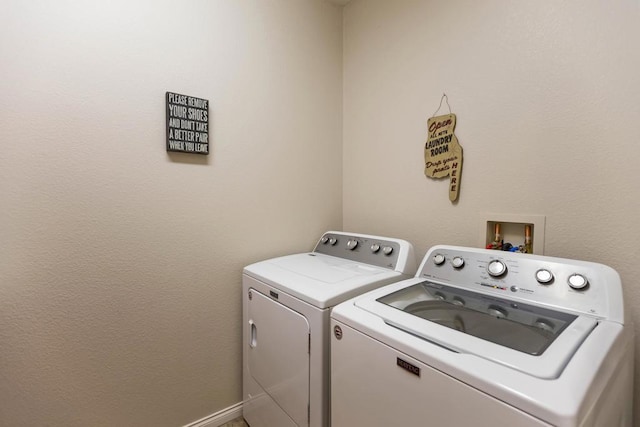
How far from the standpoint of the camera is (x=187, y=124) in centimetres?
147

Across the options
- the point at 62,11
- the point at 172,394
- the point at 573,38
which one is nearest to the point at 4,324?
the point at 172,394

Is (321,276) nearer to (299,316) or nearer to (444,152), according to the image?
(299,316)

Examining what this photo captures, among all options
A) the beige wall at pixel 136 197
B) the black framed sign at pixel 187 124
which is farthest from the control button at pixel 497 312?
the black framed sign at pixel 187 124

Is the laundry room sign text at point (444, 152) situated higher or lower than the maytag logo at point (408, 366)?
higher

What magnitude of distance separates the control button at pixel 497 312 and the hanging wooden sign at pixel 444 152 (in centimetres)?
64

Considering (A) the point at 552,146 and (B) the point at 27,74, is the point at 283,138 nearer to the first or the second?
(B) the point at 27,74

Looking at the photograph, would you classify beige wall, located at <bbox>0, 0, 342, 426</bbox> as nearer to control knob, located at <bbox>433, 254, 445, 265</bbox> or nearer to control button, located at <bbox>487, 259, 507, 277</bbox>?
control knob, located at <bbox>433, 254, 445, 265</bbox>

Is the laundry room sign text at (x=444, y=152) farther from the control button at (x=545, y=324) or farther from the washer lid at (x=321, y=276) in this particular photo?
the control button at (x=545, y=324)

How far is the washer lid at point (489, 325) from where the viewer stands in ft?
2.33

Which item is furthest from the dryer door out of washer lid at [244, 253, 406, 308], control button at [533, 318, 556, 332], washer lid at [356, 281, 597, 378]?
control button at [533, 318, 556, 332]

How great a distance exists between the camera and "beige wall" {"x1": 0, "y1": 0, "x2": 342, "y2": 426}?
1.17 metres

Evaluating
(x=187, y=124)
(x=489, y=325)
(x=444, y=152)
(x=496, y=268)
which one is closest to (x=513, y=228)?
(x=496, y=268)

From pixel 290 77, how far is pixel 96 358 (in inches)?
70.0

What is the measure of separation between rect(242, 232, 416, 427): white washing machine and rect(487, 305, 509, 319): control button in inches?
17.0
